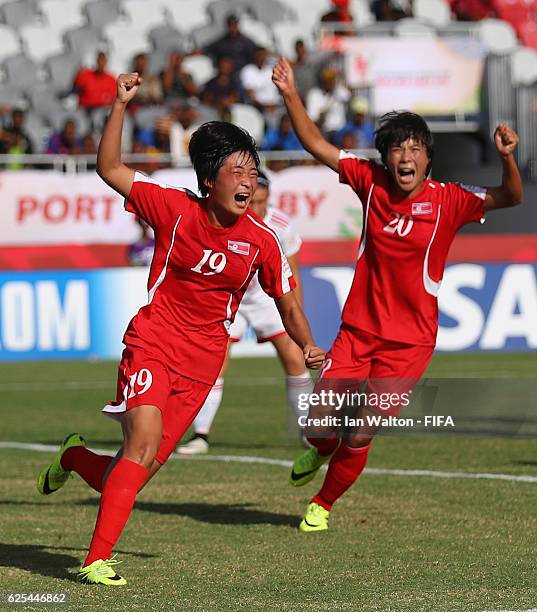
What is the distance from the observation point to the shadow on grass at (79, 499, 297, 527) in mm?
7988

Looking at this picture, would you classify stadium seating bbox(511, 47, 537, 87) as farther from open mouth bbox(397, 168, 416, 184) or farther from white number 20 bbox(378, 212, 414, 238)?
open mouth bbox(397, 168, 416, 184)

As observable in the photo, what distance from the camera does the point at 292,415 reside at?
36.7 ft

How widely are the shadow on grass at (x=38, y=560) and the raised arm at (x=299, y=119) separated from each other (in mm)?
2569

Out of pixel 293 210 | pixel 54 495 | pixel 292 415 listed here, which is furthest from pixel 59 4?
pixel 54 495

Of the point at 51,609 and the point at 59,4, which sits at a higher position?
the point at 59,4

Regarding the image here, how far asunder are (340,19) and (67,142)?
592 cm

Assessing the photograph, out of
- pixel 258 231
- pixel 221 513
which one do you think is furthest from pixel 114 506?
pixel 221 513

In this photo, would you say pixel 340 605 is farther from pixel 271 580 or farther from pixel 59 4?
pixel 59 4

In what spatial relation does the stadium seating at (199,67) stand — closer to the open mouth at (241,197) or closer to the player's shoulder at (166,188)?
the player's shoulder at (166,188)

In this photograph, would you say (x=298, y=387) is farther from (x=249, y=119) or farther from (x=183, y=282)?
(x=249, y=119)

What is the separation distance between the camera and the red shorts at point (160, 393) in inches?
244

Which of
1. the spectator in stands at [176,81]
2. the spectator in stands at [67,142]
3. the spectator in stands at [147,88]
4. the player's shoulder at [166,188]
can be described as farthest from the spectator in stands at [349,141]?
the player's shoulder at [166,188]

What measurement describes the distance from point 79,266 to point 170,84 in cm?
540

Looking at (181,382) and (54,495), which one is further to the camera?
(54,495)
